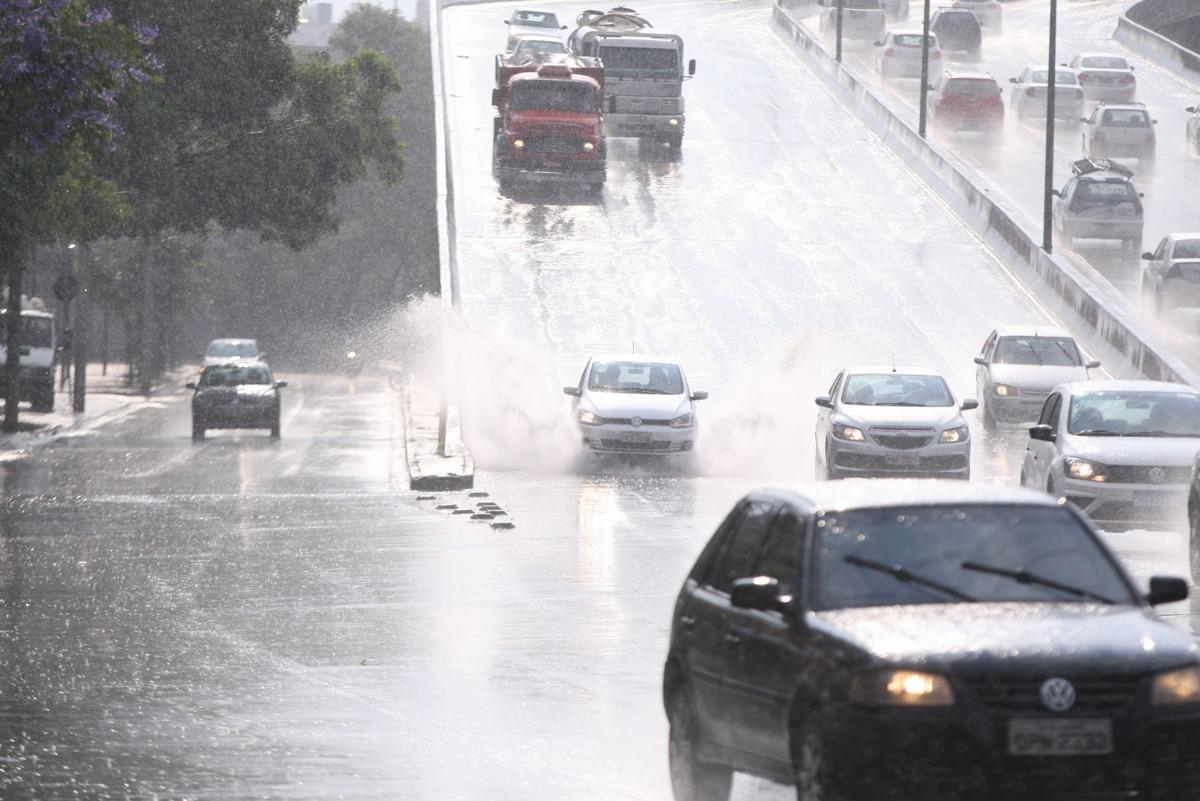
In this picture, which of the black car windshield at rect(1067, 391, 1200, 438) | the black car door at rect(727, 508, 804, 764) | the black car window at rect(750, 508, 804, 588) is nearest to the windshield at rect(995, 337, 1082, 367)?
the black car windshield at rect(1067, 391, 1200, 438)

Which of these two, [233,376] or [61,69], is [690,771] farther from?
[233,376]

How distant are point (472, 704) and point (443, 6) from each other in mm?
83888

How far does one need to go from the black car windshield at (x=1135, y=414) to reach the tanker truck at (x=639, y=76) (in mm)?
35497

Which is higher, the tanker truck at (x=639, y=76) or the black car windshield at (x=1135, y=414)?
the tanker truck at (x=639, y=76)

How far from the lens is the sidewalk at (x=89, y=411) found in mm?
39406

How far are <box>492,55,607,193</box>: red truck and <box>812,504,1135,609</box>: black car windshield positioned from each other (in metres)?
43.7

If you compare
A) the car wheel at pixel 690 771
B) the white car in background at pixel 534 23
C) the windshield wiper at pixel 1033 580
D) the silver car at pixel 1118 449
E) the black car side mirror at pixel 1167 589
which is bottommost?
the silver car at pixel 1118 449

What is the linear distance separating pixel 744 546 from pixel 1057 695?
6.24ft

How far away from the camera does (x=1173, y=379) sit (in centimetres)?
3441

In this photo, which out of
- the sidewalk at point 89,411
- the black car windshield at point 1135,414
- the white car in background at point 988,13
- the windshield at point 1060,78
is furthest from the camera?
the white car in background at point 988,13

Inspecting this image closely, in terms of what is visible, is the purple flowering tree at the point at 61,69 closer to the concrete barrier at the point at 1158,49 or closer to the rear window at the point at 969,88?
the rear window at the point at 969,88

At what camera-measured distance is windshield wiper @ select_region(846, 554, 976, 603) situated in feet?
26.0

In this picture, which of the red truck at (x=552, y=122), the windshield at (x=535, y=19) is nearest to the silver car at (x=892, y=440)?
the red truck at (x=552, y=122)

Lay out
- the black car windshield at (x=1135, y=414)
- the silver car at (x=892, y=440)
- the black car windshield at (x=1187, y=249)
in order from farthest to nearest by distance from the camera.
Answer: the black car windshield at (x=1187, y=249), the silver car at (x=892, y=440), the black car windshield at (x=1135, y=414)
